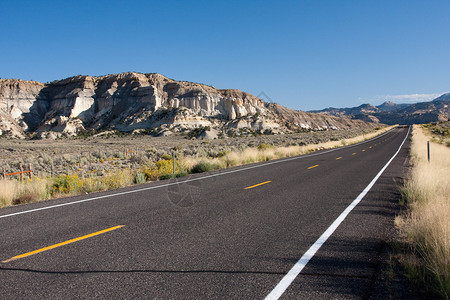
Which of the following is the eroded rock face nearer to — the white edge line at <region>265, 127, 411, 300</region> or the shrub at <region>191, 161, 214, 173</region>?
the shrub at <region>191, 161, 214, 173</region>

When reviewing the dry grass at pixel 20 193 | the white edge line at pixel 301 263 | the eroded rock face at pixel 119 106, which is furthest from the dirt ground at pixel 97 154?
the eroded rock face at pixel 119 106

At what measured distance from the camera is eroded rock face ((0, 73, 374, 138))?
9344 cm

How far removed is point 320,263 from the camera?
411cm

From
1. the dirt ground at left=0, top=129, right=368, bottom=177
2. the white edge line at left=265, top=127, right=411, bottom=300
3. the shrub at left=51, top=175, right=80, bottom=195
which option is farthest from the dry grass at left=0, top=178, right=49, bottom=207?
the dirt ground at left=0, top=129, right=368, bottom=177

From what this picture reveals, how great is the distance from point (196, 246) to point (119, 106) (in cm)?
10737

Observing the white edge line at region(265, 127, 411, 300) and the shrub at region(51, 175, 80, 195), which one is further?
the shrub at region(51, 175, 80, 195)

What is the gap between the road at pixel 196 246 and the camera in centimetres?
352

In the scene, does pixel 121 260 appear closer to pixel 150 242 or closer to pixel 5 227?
pixel 150 242

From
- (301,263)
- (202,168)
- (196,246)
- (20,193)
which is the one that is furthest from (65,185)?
(301,263)

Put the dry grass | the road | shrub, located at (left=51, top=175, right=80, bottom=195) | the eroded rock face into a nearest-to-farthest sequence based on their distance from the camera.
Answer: the road, the dry grass, shrub, located at (left=51, top=175, right=80, bottom=195), the eroded rock face

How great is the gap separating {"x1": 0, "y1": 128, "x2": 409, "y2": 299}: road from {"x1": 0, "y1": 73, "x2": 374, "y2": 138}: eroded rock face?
261ft

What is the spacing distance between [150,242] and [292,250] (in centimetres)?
217

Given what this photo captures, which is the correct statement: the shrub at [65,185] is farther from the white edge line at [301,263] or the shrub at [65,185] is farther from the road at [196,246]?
the white edge line at [301,263]

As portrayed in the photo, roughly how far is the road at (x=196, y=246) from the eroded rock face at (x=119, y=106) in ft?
261
